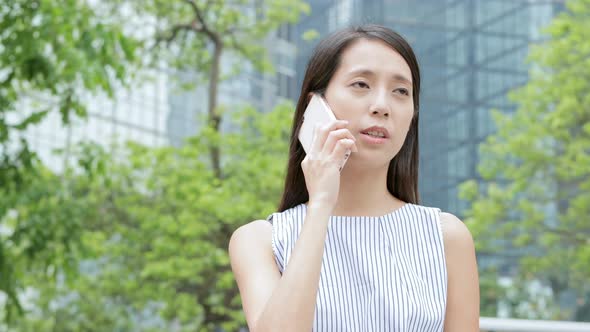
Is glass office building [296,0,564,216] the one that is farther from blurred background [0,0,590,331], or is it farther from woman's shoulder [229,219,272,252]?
woman's shoulder [229,219,272,252]

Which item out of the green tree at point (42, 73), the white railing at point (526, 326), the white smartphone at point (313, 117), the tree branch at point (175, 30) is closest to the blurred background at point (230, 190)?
the tree branch at point (175, 30)

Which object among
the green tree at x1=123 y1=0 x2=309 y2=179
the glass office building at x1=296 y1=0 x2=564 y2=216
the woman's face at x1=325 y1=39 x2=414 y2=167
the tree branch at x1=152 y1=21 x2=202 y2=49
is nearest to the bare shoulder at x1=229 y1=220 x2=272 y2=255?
the woman's face at x1=325 y1=39 x2=414 y2=167

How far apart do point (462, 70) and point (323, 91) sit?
20.7 meters

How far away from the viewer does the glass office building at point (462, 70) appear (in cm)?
2138

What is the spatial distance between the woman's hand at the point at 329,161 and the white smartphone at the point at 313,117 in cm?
2

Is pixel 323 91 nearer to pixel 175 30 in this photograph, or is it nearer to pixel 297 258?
pixel 297 258

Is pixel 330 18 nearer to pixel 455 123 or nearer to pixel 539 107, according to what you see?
pixel 455 123

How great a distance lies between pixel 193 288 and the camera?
50.1ft

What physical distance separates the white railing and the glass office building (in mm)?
17618

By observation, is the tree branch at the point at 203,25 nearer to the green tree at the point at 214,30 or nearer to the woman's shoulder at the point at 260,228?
the green tree at the point at 214,30

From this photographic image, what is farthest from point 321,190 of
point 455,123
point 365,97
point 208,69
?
point 455,123

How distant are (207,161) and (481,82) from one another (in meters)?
8.41

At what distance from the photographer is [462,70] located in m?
22.0

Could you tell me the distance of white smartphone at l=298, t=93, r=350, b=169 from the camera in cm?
172
